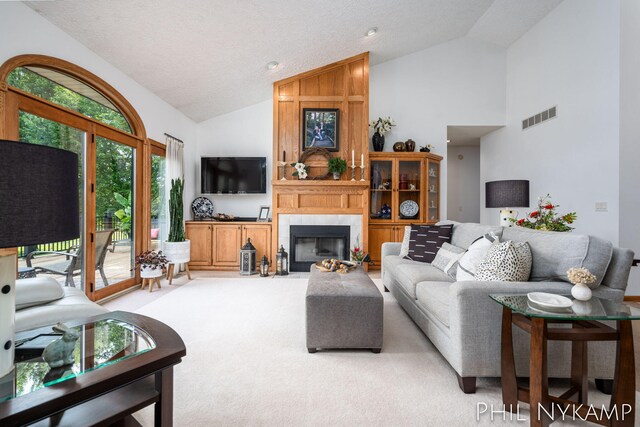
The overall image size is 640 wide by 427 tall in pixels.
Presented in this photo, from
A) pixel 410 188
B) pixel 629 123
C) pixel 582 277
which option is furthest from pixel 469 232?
pixel 629 123

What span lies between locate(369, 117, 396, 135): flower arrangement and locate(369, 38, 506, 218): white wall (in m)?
0.18

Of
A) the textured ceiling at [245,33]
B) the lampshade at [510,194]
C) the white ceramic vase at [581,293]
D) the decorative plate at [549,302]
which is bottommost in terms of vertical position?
the decorative plate at [549,302]

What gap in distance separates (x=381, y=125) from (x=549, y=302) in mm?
4678

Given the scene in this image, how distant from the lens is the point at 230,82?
4.66 m

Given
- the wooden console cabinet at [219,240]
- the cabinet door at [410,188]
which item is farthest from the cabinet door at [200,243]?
the cabinet door at [410,188]

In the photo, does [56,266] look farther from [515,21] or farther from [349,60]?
[515,21]

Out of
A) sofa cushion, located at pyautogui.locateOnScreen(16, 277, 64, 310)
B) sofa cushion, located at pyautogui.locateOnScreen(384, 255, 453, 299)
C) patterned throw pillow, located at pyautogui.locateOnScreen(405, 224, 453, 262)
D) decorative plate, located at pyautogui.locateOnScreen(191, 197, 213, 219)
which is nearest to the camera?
sofa cushion, located at pyautogui.locateOnScreen(16, 277, 64, 310)

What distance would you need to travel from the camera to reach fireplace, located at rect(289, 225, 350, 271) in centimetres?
514

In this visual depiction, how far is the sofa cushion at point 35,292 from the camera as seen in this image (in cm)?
170

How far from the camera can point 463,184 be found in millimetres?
7672

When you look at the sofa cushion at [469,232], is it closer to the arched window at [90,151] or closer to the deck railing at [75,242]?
the arched window at [90,151]

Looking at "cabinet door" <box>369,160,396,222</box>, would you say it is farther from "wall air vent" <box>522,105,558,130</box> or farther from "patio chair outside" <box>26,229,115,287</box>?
"patio chair outside" <box>26,229,115,287</box>

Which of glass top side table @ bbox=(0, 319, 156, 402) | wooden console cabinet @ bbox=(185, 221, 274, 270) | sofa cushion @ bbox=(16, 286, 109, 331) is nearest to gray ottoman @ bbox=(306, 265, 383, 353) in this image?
glass top side table @ bbox=(0, 319, 156, 402)

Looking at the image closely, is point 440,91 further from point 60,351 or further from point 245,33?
point 60,351
